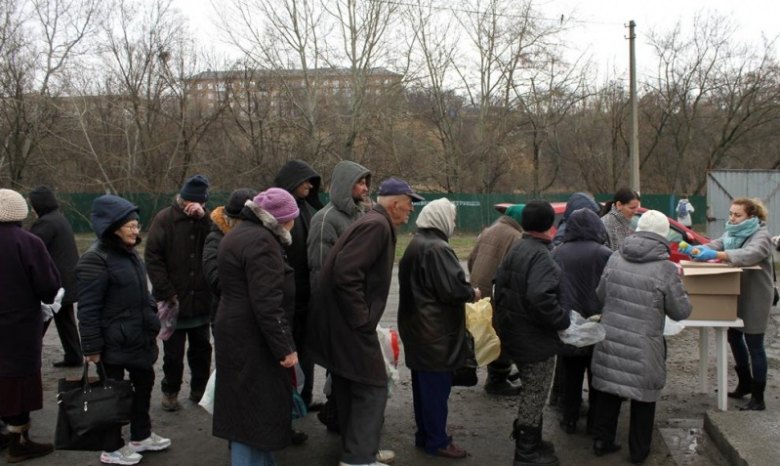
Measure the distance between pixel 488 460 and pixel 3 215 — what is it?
368 cm

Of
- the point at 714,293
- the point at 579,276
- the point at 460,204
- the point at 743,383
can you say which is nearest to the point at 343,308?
the point at 579,276

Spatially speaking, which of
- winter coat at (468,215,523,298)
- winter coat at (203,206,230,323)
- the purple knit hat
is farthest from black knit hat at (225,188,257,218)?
winter coat at (468,215,523,298)

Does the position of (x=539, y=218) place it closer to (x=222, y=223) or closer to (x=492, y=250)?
(x=492, y=250)

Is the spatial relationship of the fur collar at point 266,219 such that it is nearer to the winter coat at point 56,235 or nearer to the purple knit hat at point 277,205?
the purple knit hat at point 277,205

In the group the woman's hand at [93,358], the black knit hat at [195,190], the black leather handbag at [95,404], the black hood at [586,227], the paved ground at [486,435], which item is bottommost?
the paved ground at [486,435]

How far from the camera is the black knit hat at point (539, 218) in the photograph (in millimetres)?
4141

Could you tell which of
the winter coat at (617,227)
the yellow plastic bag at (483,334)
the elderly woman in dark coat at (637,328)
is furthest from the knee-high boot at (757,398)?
the yellow plastic bag at (483,334)

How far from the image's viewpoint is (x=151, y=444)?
14.3 feet

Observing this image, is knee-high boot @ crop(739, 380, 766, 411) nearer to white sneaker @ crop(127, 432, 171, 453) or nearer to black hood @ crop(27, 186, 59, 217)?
white sneaker @ crop(127, 432, 171, 453)

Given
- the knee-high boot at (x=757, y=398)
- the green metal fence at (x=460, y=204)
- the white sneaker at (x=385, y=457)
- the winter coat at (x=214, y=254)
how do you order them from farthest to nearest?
the green metal fence at (x=460, y=204) < the knee-high boot at (x=757, y=398) < the winter coat at (x=214, y=254) < the white sneaker at (x=385, y=457)

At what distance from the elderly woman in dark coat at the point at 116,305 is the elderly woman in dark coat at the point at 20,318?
0.53 metres

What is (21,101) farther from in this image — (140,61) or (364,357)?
(364,357)

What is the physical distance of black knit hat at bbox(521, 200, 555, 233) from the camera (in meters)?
4.14

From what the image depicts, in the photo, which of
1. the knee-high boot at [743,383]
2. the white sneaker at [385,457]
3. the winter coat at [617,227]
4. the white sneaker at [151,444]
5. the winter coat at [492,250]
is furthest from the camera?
the winter coat at [617,227]
